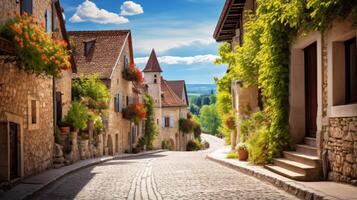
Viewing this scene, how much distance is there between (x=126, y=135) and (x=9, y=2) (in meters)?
27.8

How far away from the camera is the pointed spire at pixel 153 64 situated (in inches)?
2288

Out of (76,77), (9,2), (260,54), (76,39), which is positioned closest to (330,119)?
(260,54)

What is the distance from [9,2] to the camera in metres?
12.0

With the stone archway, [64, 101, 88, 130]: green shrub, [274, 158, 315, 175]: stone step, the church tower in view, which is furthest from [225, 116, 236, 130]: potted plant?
the church tower

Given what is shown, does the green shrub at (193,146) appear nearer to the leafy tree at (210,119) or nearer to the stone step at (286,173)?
the stone step at (286,173)

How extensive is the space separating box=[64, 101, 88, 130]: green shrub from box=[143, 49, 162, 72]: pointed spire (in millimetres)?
35960

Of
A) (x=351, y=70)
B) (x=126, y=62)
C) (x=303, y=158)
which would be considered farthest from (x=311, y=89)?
(x=126, y=62)

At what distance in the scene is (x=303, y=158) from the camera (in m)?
11.3

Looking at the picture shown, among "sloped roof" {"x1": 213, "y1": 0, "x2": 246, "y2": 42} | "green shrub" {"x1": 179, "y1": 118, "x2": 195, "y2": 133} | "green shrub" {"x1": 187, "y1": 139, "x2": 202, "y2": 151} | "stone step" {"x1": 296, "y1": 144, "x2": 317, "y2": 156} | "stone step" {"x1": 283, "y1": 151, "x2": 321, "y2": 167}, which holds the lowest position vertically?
"green shrub" {"x1": 187, "y1": 139, "x2": 202, "y2": 151}

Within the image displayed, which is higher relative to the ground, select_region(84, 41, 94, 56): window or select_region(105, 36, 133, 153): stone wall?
select_region(84, 41, 94, 56): window

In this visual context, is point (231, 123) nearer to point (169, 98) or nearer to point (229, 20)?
point (229, 20)

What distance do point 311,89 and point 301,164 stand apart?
2.70 metres

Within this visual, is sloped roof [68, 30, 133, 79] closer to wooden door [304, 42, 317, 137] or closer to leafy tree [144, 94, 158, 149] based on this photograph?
leafy tree [144, 94, 158, 149]

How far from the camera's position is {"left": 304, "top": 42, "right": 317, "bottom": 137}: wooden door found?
42.2ft
